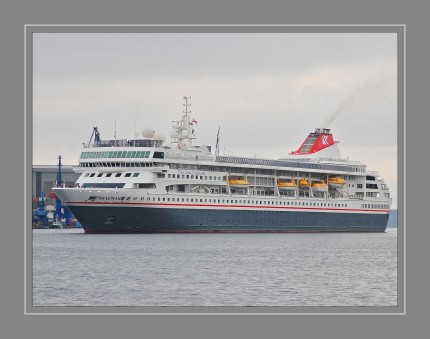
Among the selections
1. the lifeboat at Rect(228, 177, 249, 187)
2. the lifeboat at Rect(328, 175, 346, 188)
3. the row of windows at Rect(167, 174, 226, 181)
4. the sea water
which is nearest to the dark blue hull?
the lifeboat at Rect(228, 177, 249, 187)

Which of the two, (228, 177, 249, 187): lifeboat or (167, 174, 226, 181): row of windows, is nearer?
(167, 174, 226, 181): row of windows

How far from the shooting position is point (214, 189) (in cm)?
8300

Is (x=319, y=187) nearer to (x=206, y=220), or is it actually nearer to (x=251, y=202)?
(x=251, y=202)

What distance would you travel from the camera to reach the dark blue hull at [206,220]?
2968 inches

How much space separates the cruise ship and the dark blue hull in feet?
0.22

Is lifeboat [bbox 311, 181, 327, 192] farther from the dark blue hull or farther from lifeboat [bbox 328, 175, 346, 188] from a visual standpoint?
the dark blue hull

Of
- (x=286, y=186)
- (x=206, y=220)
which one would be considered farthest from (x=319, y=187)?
(x=206, y=220)

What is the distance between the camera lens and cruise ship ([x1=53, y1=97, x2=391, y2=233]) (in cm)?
7575

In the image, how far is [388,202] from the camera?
9862 centimetres

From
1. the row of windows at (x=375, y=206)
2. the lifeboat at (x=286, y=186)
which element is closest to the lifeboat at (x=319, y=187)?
the lifeboat at (x=286, y=186)

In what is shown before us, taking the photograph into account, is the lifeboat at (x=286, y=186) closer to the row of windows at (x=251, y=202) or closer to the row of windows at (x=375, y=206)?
the row of windows at (x=251, y=202)

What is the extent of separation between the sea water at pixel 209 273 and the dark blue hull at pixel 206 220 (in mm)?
3938
